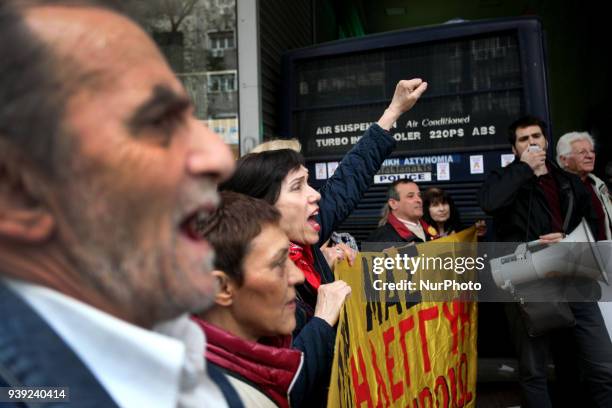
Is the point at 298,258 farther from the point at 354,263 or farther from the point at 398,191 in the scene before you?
the point at 398,191

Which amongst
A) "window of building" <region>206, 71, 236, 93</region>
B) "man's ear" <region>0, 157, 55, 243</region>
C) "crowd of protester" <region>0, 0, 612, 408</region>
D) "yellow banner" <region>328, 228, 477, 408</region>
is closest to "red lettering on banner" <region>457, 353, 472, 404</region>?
"yellow banner" <region>328, 228, 477, 408</region>

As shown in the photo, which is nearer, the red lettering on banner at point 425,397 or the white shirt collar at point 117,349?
the white shirt collar at point 117,349

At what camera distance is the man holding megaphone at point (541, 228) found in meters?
3.22

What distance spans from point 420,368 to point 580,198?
4.99ft

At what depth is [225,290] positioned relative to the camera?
145 centimetres

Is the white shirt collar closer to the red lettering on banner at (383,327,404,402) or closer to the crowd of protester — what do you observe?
the crowd of protester

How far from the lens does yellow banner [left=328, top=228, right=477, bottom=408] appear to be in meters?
2.17

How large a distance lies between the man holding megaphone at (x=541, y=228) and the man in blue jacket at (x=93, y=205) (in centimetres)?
287

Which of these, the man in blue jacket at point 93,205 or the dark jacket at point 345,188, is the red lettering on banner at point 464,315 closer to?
the dark jacket at point 345,188

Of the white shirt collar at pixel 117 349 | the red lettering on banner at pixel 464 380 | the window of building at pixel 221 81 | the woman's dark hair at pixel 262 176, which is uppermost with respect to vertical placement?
the window of building at pixel 221 81

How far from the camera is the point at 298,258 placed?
2.17 m

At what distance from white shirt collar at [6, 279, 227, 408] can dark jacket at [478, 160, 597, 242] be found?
290 cm

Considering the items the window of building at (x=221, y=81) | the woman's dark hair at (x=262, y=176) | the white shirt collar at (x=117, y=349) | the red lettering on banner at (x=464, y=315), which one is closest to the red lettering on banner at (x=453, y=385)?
the red lettering on banner at (x=464, y=315)

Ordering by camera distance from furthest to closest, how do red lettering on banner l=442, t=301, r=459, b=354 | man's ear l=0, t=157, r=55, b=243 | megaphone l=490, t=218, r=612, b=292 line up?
red lettering on banner l=442, t=301, r=459, b=354 < megaphone l=490, t=218, r=612, b=292 < man's ear l=0, t=157, r=55, b=243
